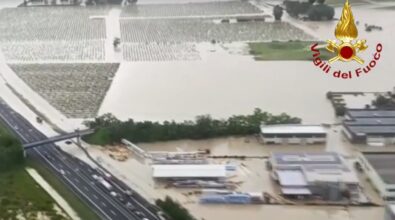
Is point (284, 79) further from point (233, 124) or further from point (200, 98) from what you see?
point (233, 124)

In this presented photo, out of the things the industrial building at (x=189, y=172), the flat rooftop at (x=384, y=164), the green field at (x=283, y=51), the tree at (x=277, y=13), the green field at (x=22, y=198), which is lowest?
the green field at (x=22, y=198)

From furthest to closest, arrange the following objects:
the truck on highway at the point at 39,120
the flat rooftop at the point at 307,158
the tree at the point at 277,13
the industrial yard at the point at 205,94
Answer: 1. the tree at the point at 277,13
2. the truck on highway at the point at 39,120
3. the flat rooftop at the point at 307,158
4. the industrial yard at the point at 205,94

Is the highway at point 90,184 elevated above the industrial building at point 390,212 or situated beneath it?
situated beneath

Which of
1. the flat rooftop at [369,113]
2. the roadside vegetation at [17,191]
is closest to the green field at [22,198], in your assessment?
the roadside vegetation at [17,191]

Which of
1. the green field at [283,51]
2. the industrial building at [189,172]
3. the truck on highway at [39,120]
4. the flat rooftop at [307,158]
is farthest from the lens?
the green field at [283,51]

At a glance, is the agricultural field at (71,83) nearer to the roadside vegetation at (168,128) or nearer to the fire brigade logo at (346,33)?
the roadside vegetation at (168,128)
